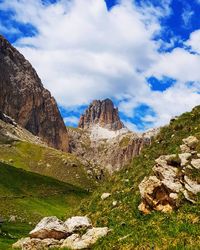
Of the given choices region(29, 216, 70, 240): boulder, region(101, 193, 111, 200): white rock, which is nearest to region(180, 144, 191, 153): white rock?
region(101, 193, 111, 200): white rock

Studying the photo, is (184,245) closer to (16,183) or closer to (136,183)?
(136,183)

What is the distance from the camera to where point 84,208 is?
48031 millimetres

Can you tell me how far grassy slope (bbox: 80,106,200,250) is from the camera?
2684cm

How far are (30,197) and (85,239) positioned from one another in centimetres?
9069

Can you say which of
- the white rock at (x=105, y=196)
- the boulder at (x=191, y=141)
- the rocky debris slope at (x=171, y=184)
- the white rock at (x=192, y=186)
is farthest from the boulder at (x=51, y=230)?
the boulder at (x=191, y=141)

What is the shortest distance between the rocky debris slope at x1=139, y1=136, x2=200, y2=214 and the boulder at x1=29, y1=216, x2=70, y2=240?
713cm

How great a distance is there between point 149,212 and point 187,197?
4.25 m

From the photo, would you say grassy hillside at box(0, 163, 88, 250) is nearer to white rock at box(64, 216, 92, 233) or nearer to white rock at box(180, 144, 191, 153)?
white rock at box(64, 216, 92, 233)

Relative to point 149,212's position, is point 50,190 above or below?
above

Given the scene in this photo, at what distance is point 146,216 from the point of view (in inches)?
1373

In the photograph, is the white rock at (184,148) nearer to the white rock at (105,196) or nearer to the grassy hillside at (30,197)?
the white rock at (105,196)

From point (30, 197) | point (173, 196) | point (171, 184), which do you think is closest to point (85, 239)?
point (173, 196)

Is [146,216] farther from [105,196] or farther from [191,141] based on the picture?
[105,196]

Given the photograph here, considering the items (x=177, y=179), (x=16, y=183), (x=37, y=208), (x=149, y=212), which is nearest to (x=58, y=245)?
(x=149, y=212)
